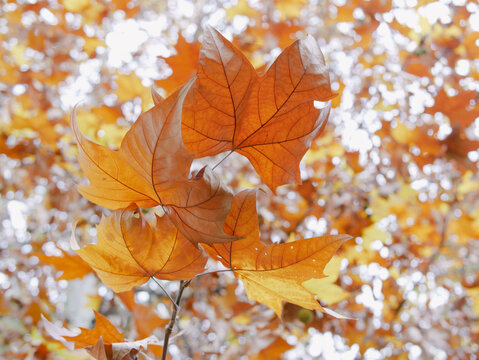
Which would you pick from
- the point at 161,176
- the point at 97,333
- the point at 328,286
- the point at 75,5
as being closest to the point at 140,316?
the point at 97,333

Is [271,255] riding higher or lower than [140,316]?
higher

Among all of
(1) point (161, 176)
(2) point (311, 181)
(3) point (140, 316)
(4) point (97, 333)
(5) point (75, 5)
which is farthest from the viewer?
(5) point (75, 5)

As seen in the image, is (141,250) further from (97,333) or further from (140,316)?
(140,316)

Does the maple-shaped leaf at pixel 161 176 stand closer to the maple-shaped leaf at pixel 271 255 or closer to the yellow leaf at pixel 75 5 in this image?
the maple-shaped leaf at pixel 271 255

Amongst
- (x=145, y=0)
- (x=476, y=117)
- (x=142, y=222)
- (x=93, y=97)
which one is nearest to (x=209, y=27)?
(x=142, y=222)

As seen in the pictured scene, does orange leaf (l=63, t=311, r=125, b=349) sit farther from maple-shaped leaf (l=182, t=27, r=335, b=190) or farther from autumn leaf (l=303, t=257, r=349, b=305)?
autumn leaf (l=303, t=257, r=349, b=305)

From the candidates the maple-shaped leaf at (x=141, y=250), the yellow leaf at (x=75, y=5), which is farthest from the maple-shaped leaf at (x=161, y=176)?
the yellow leaf at (x=75, y=5)

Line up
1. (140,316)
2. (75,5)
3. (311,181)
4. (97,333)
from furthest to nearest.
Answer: (75,5) → (311,181) → (140,316) → (97,333)
